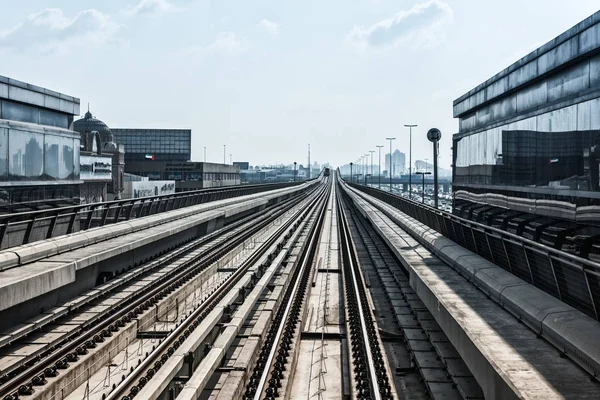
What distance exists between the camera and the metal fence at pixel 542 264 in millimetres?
9188

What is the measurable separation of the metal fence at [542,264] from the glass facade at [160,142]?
11418 centimetres

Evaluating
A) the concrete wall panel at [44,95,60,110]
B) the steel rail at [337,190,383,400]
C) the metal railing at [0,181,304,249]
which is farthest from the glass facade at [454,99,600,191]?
the concrete wall panel at [44,95,60,110]

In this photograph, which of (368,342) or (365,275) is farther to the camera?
(365,275)

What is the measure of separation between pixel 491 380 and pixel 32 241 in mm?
12928

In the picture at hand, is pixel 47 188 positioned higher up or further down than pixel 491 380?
higher up

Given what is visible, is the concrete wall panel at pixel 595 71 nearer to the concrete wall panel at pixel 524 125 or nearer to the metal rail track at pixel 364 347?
the concrete wall panel at pixel 524 125

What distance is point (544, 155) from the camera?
17.6 meters

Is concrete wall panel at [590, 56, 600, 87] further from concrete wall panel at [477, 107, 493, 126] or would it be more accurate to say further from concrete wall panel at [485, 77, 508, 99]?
concrete wall panel at [477, 107, 493, 126]

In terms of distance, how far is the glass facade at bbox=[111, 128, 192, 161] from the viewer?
129m

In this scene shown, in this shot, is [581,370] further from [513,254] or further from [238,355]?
[238,355]

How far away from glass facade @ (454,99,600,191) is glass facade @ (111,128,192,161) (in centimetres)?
10920

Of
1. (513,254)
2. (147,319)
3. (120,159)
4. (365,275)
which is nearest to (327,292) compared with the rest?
(365,275)

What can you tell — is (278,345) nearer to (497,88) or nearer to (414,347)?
(414,347)

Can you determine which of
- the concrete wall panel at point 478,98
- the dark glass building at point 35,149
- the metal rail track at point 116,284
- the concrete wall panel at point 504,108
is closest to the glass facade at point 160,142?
the metal rail track at point 116,284
